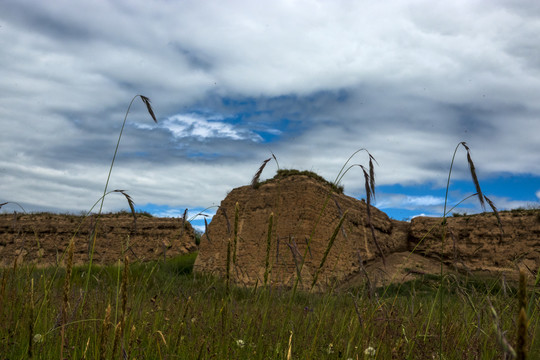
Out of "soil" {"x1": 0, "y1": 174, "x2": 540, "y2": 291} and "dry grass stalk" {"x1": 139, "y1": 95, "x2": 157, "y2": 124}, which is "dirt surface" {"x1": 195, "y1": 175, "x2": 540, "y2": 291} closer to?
"soil" {"x1": 0, "y1": 174, "x2": 540, "y2": 291}

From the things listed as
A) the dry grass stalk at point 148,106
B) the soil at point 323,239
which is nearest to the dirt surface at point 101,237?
the soil at point 323,239

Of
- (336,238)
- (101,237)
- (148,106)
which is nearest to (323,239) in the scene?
(336,238)

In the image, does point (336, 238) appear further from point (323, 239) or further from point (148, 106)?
point (148, 106)

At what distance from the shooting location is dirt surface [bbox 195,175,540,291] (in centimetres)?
999

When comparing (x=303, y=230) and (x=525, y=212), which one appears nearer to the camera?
(x=303, y=230)

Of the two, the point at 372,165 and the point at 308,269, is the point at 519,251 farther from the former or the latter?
the point at 372,165

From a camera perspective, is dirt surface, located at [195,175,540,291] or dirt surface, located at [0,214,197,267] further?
dirt surface, located at [0,214,197,267]

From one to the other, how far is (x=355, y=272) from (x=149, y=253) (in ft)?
27.3

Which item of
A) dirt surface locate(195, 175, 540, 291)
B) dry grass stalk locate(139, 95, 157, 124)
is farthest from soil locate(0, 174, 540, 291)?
dry grass stalk locate(139, 95, 157, 124)

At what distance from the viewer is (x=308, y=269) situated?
384 inches

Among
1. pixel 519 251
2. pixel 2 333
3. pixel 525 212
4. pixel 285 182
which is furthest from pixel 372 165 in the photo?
pixel 525 212

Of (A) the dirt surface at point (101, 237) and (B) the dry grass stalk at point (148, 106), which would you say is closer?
(B) the dry grass stalk at point (148, 106)

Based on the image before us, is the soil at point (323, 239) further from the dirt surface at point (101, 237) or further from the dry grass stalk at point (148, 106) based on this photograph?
the dry grass stalk at point (148, 106)

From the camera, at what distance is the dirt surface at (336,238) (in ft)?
32.8
